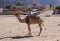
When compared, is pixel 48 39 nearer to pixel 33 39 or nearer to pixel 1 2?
pixel 33 39

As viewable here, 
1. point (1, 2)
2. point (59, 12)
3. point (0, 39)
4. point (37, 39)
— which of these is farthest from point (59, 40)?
point (1, 2)

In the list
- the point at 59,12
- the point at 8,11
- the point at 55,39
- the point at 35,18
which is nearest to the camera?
the point at 8,11

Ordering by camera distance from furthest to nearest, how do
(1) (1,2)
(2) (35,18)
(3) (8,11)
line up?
(1) (1,2), (2) (35,18), (3) (8,11)

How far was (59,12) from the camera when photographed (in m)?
54.5

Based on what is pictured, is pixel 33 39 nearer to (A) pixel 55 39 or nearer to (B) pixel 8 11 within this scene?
(A) pixel 55 39

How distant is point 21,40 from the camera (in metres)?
10.7

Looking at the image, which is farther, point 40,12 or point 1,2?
point 1,2

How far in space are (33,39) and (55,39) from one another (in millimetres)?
1021

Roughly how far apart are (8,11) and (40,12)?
224cm

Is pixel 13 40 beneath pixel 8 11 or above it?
beneath

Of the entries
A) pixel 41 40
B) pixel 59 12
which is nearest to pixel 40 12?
pixel 41 40

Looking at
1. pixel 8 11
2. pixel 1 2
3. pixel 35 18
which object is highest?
pixel 8 11

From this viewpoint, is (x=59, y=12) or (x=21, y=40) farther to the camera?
(x=59, y=12)

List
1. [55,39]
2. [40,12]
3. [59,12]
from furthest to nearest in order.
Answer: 1. [59,12]
2. [55,39]
3. [40,12]
